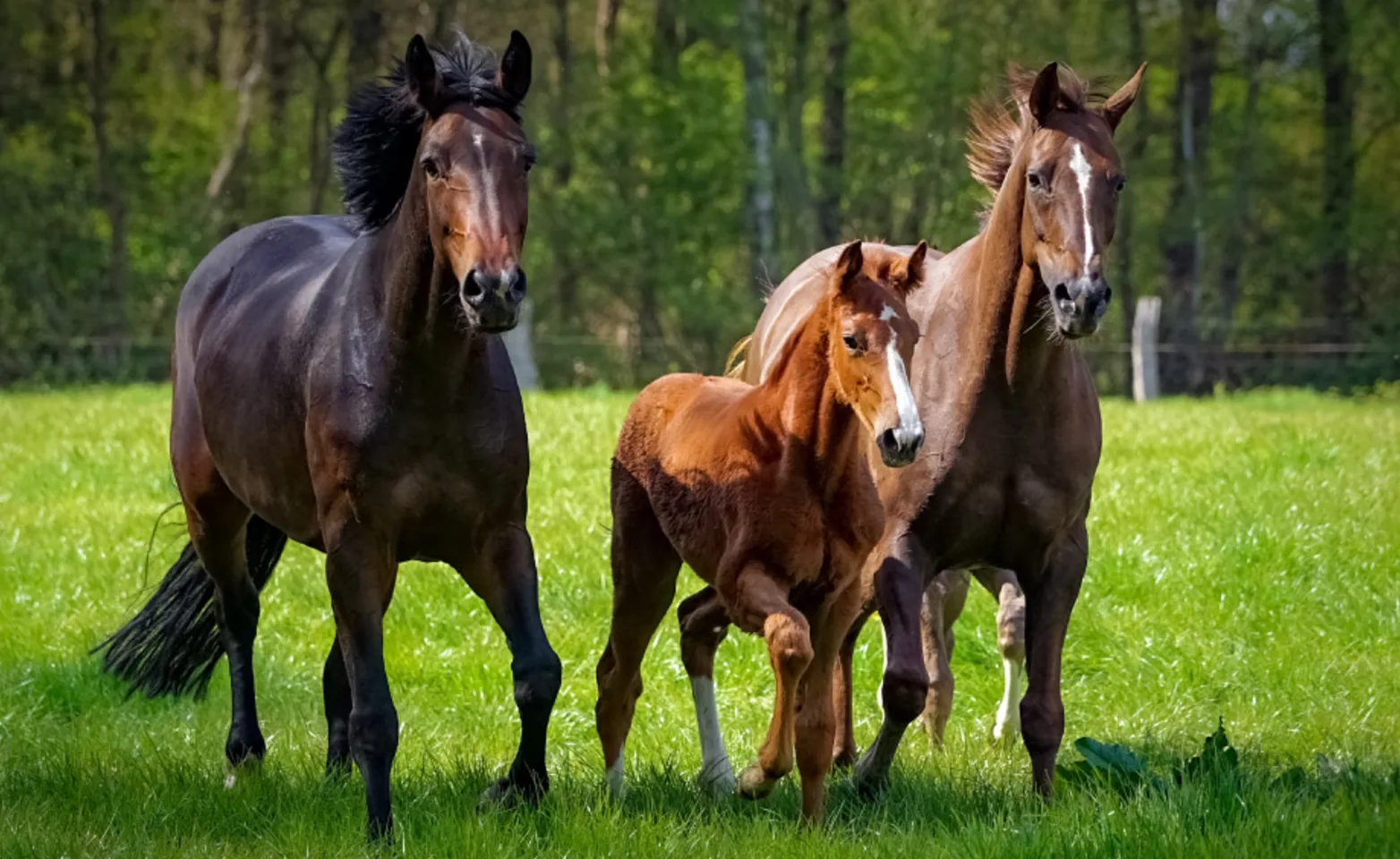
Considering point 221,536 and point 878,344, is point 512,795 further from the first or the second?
point 221,536

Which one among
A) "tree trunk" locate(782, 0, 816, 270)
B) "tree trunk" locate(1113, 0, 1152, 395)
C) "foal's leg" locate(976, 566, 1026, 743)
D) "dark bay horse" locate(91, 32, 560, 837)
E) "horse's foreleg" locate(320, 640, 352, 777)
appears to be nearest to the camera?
"dark bay horse" locate(91, 32, 560, 837)

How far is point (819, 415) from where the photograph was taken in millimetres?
4941

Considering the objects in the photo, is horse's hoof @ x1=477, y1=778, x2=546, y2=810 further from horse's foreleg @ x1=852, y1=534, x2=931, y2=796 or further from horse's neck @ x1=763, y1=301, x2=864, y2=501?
horse's neck @ x1=763, y1=301, x2=864, y2=501

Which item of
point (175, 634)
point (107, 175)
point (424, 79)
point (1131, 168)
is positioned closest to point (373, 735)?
point (424, 79)

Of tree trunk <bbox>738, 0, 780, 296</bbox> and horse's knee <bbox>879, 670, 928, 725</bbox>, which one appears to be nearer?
horse's knee <bbox>879, 670, 928, 725</bbox>

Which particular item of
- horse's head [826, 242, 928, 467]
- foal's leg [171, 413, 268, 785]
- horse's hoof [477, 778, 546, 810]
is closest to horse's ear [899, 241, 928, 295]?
horse's head [826, 242, 928, 467]

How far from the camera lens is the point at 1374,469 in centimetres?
1109

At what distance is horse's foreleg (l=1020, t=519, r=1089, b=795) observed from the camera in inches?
205

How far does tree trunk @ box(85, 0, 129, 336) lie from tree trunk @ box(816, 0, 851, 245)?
38.8 ft

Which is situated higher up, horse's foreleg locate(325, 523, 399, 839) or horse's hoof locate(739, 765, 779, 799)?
horse's foreleg locate(325, 523, 399, 839)

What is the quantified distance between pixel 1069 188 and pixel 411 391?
6.65 ft

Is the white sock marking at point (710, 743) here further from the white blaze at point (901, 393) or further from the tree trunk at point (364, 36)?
the tree trunk at point (364, 36)

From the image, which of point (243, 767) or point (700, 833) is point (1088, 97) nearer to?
point (700, 833)

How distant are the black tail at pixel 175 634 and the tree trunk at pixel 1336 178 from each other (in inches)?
1028
